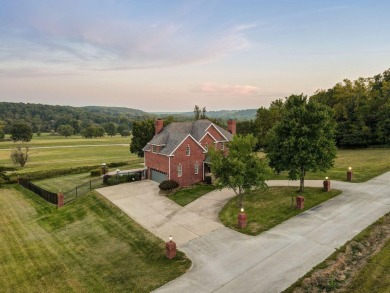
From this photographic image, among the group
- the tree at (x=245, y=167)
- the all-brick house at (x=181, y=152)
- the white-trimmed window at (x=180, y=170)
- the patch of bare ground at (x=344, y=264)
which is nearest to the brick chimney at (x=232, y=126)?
the all-brick house at (x=181, y=152)

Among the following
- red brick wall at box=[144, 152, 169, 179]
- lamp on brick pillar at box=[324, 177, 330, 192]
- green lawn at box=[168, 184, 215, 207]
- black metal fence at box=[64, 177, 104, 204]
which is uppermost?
red brick wall at box=[144, 152, 169, 179]

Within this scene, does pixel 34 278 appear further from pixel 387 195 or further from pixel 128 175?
pixel 387 195

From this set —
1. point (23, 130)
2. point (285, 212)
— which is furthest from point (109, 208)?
point (23, 130)

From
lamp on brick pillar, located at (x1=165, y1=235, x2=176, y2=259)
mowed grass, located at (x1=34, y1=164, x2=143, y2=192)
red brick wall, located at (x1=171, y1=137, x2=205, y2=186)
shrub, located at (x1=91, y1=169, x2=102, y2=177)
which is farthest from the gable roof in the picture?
lamp on brick pillar, located at (x1=165, y1=235, x2=176, y2=259)

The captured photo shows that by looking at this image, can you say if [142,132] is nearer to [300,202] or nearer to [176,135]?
[176,135]

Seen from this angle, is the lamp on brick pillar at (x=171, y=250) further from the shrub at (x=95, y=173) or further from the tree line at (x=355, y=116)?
the tree line at (x=355, y=116)

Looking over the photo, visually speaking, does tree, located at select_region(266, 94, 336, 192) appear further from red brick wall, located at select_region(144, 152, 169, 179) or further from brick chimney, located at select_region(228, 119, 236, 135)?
brick chimney, located at select_region(228, 119, 236, 135)

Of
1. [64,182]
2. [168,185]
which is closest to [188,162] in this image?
[168,185]
